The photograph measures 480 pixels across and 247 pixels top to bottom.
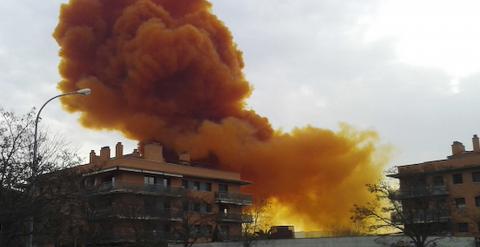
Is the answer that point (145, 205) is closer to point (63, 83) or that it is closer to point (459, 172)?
point (63, 83)

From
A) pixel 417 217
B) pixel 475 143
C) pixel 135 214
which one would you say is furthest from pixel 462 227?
pixel 135 214

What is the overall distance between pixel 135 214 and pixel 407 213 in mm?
22317

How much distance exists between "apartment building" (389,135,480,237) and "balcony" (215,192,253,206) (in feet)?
63.8

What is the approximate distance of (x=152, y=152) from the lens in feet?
222

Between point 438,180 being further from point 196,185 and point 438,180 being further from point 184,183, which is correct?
point 184,183

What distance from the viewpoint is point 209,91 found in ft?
244

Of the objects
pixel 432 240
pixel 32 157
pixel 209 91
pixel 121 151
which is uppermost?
pixel 209 91

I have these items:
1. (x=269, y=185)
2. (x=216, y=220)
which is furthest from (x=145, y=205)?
(x=269, y=185)

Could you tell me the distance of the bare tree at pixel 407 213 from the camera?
148ft

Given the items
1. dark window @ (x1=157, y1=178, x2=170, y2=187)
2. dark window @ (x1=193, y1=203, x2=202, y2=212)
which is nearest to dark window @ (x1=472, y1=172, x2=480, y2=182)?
dark window @ (x1=193, y1=203, x2=202, y2=212)

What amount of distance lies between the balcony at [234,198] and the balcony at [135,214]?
12.7 metres

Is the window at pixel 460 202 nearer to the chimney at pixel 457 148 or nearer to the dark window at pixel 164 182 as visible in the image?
the chimney at pixel 457 148

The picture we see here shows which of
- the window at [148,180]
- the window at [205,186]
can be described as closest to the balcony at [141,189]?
the window at [148,180]

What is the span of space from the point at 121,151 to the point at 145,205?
1523cm
